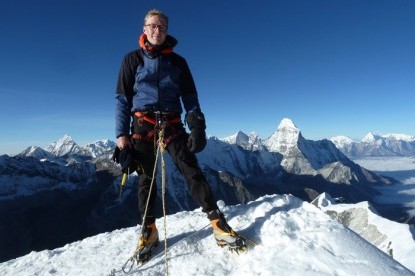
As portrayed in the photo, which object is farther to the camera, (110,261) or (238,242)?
(110,261)

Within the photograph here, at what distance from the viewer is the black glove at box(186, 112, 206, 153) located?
7797mm

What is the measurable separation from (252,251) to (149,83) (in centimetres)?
429

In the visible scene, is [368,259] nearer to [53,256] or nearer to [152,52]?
[152,52]

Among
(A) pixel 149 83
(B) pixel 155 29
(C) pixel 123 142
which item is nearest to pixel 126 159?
(C) pixel 123 142

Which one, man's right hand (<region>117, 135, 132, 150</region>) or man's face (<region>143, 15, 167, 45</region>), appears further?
man's right hand (<region>117, 135, 132, 150</region>)

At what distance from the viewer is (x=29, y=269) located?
8445 millimetres

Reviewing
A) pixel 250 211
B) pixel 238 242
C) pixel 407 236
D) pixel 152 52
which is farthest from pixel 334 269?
pixel 407 236

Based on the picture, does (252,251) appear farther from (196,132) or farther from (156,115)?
(156,115)

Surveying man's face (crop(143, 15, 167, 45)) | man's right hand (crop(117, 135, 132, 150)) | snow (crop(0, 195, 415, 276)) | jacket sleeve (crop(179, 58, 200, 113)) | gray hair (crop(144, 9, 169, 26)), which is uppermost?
gray hair (crop(144, 9, 169, 26))

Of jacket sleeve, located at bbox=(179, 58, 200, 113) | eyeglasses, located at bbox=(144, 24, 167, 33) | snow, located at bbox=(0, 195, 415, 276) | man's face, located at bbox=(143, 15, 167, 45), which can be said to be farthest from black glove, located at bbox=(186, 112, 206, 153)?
snow, located at bbox=(0, 195, 415, 276)

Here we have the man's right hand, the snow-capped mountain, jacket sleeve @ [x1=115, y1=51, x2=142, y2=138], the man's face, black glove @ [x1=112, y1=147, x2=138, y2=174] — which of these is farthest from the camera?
the snow-capped mountain

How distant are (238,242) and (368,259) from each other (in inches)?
98.2

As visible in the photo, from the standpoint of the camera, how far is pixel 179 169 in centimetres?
838

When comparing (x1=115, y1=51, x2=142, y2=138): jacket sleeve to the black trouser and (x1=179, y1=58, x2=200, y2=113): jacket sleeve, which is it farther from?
(x1=179, y1=58, x2=200, y2=113): jacket sleeve
